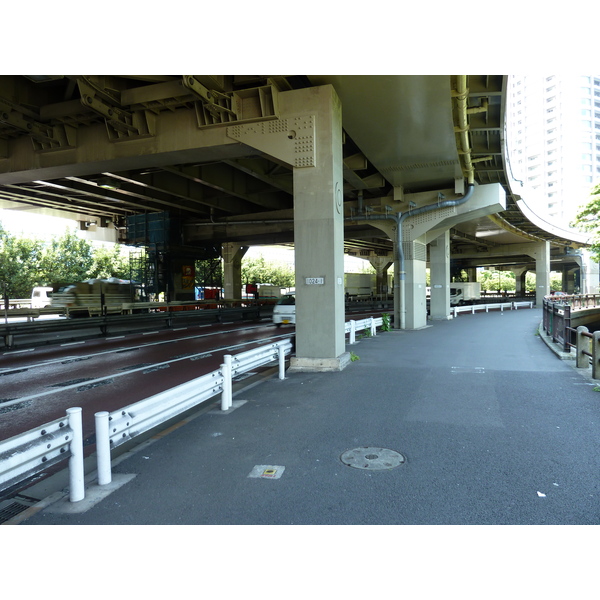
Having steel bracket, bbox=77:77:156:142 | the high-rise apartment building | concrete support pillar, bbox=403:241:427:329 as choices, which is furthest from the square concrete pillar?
the high-rise apartment building

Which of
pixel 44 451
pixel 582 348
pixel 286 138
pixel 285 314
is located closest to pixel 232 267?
pixel 285 314

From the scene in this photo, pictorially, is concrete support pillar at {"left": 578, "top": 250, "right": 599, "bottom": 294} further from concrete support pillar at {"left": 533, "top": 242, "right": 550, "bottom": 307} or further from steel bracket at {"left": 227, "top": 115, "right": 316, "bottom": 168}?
steel bracket at {"left": 227, "top": 115, "right": 316, "bottom": 168}

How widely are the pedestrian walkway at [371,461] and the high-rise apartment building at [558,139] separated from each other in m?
126

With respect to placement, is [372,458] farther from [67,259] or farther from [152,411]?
[67,259]

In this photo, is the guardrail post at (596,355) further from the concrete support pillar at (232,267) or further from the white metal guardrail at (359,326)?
the concrete support pillar at (232,267)

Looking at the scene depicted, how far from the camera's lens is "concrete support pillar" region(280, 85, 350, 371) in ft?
32.7

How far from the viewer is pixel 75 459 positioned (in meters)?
3.87

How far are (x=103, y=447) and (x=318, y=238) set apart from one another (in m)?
7.12

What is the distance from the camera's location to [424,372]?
32.4 feet

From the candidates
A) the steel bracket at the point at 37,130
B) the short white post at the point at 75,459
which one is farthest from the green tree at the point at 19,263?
the short white post at the point at 75,459

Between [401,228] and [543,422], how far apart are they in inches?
616

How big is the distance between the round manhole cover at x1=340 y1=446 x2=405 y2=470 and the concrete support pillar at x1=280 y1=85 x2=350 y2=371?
5035 mm

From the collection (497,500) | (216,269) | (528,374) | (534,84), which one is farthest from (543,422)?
(534,84)

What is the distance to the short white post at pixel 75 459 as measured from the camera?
12.6 feet
